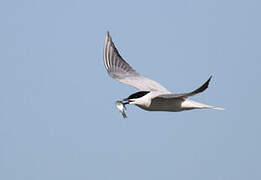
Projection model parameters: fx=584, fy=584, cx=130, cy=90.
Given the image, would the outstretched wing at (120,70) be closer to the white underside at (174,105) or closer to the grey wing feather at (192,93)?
the white underside at (174,105)

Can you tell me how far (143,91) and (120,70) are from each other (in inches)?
94.1

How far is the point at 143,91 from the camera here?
12.8 m

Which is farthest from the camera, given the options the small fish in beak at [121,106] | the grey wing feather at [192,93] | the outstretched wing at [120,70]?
the outstretched wing at [120,70]

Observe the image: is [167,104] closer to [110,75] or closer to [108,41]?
[110,75]

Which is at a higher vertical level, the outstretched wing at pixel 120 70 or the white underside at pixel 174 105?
the outstretched wing at pixel 120 70

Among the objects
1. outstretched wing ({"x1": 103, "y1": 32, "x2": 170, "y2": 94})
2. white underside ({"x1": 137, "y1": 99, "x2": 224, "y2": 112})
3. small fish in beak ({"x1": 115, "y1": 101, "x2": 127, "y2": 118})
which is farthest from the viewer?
outstretched wing ({"x1": 103, "y1": 32, "x2": 170, "y2": 94})

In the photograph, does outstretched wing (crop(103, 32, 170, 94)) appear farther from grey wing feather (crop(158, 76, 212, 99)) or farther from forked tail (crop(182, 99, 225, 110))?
grey wing feather (crop(158, 76, 212, 99))

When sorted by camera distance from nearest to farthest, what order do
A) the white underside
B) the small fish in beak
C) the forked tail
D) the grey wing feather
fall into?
the grey wing feather, the small fish in beak, the white underside, the forked tail

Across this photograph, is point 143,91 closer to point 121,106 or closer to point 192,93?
point 121,106

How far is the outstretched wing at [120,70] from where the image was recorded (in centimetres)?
1394

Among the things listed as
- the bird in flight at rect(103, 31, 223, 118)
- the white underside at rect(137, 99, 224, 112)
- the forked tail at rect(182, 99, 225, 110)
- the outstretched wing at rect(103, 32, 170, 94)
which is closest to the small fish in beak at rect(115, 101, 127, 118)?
the bird in flight at rect(103, 31, 223, 118)


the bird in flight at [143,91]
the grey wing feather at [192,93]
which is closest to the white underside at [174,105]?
the bird in flight at [143,91]

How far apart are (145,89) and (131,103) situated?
111cm

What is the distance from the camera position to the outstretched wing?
45.7 ft
